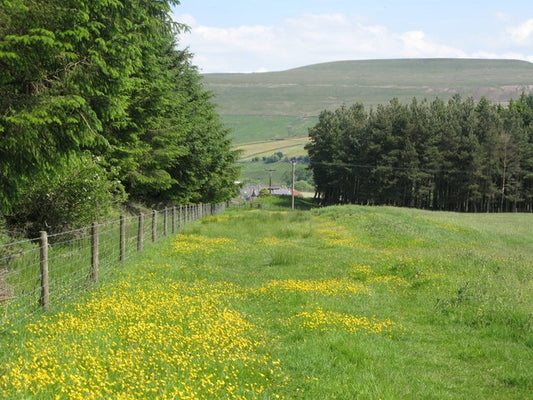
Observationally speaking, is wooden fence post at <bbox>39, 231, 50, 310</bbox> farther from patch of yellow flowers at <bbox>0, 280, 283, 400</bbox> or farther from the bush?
the bush

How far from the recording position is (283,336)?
9.25m

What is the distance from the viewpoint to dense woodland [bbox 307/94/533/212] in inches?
3162

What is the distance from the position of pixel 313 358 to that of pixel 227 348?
4.06ft

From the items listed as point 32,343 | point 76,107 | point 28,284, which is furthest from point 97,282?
point 32,343

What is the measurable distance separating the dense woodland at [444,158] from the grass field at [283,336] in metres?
67.4

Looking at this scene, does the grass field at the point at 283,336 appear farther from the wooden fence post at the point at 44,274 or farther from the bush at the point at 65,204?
the bush at the point at 65,204

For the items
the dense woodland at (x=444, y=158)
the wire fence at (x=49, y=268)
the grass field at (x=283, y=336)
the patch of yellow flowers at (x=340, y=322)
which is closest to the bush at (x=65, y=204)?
the wire fence at (x=49, y=268)

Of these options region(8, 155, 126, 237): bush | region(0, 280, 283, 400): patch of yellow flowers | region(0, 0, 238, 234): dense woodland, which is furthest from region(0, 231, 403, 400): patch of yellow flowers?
region(8, 155, 126, 237): bush

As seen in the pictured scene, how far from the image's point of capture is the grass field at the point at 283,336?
21.2 ft

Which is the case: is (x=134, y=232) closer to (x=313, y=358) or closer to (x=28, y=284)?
(x=28, y=284)

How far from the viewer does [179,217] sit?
1196 inches

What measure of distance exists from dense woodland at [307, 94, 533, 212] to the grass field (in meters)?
67.4

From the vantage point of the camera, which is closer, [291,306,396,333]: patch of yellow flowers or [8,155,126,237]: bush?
[291,306,396,333]: patch of yellow flowers

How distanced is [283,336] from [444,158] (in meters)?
80.3
